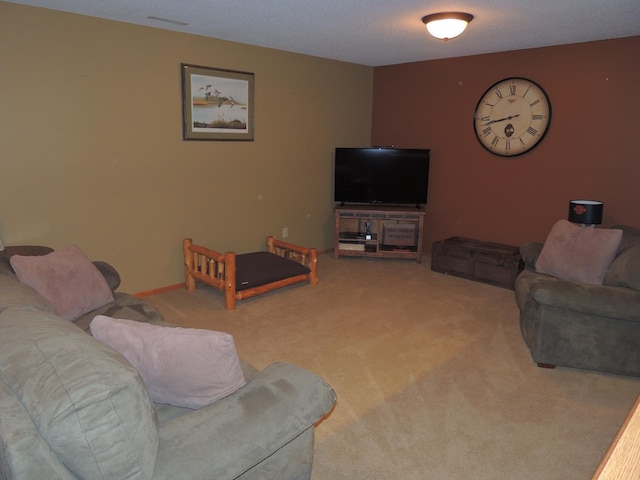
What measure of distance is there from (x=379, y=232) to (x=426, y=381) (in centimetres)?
301

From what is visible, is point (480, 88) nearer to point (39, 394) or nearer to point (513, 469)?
point (513, 469)

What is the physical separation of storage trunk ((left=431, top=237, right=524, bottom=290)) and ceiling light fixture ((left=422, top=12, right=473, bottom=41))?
2.31 meters

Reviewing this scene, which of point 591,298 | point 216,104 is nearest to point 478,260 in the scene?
point 591,298

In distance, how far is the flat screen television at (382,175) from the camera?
5.80 m

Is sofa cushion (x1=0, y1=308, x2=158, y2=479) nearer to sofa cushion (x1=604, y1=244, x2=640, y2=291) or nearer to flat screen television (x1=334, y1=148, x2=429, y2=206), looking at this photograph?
sofa cushion (x1=604, y1=244, x2=640, y2=291)

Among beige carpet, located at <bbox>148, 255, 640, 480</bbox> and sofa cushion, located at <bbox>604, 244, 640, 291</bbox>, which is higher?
sofa cushion, located at <bbox>604, 244, 640, 291</bbox>

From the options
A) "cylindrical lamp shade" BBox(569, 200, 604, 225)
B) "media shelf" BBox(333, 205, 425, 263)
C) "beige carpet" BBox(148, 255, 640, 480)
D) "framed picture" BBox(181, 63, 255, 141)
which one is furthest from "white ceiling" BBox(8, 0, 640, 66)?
"beige carpet" BBox(148, 255, 640, 480)

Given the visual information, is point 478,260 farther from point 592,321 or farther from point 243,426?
point 243,426

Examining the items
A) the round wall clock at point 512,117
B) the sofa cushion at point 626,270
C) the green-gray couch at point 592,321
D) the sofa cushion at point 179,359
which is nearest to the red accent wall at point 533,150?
the round wall clock at point 512,117

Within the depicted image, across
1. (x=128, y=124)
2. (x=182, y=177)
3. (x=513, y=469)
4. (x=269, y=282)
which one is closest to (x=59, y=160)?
(x=128, y=124)

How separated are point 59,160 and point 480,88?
14.2 ft

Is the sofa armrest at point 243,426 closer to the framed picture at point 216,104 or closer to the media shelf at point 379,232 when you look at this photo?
the framed picture at point 216,104

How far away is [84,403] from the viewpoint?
3.96ft

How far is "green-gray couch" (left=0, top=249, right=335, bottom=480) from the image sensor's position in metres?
1.20
